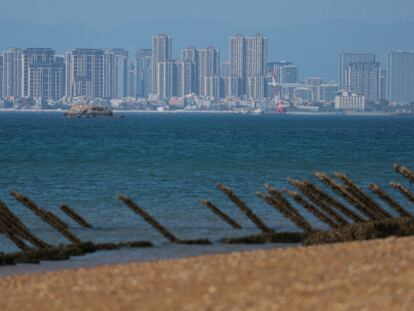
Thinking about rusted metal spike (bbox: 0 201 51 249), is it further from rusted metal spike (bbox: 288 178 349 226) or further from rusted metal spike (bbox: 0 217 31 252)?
→ rusted metal spike (bbox: 288 178 349 226)

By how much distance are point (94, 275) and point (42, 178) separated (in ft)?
150

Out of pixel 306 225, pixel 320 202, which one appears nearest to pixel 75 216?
pixel 306 225

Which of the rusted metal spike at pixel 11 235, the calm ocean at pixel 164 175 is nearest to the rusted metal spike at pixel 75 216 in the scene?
the calm ocean at pixel 164 175

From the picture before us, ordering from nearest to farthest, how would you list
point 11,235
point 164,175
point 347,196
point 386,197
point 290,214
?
point 11,235, point 347,196, point 386,197, point 290,214, point 164,175

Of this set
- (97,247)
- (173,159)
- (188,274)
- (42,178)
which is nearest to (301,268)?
(188,274)

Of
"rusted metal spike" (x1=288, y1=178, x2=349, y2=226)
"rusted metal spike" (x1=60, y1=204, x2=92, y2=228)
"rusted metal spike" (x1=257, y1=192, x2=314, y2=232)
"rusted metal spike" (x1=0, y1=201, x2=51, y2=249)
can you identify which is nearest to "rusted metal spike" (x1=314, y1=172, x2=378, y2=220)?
"rusted metal spike" (x1=288, y1=178, x2=349, y2=226)

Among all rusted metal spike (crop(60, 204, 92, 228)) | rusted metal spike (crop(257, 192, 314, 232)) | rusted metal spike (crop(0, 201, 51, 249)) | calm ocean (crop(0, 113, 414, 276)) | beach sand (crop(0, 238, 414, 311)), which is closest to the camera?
beach sand (crop(0, 238, 414, 311))

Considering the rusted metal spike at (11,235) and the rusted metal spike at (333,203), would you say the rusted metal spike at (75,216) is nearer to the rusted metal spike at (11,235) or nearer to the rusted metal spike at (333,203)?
the rusted metal spike at (11,235)

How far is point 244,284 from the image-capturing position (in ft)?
53.8

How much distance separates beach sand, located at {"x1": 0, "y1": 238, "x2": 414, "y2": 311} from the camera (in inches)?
585

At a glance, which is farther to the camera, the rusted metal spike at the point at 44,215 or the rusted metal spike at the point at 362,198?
the rusted metal spike at the point at 362,198

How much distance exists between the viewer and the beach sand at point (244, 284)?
Answer: 14.9 m

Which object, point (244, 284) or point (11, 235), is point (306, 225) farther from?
point (244, 284)

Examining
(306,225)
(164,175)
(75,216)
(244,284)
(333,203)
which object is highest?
(244,284)
